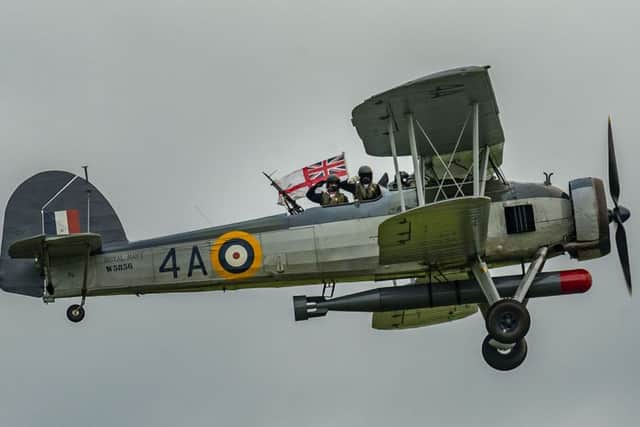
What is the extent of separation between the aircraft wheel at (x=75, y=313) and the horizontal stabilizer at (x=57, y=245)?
0.72 meters

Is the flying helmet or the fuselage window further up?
the flying helmet

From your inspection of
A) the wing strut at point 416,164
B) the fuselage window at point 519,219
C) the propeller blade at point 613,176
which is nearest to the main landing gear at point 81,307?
the wing strut at point 416,164

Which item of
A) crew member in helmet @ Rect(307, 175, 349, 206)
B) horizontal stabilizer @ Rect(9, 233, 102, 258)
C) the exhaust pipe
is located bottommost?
the exhaust pipe

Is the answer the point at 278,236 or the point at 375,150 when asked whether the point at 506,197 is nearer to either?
the point at 375,150

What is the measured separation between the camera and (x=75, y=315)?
533 inches

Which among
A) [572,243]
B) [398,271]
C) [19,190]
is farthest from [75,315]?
[572,243]

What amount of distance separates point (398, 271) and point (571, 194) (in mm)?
2394

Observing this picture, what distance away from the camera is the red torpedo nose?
12.8m

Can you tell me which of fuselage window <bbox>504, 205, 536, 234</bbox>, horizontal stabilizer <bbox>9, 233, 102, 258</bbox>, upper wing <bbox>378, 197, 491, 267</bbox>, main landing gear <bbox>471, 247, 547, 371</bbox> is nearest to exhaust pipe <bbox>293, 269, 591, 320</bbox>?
main landing gear <bbox>471, 247, 547, 371</bbox>

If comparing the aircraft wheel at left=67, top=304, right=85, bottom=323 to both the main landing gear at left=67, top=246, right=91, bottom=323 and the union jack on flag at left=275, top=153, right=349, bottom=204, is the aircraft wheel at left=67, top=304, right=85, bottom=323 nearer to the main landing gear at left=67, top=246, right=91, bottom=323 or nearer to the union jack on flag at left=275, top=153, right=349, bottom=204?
the main landing gear at left=67, top=246, right=91, bottom=323

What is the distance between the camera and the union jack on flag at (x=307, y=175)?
52.6ft

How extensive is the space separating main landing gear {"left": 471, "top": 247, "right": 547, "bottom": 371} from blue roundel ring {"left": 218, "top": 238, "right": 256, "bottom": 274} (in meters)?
2.89

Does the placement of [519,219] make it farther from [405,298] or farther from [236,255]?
[236,255]

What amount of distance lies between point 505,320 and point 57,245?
5840 mm
